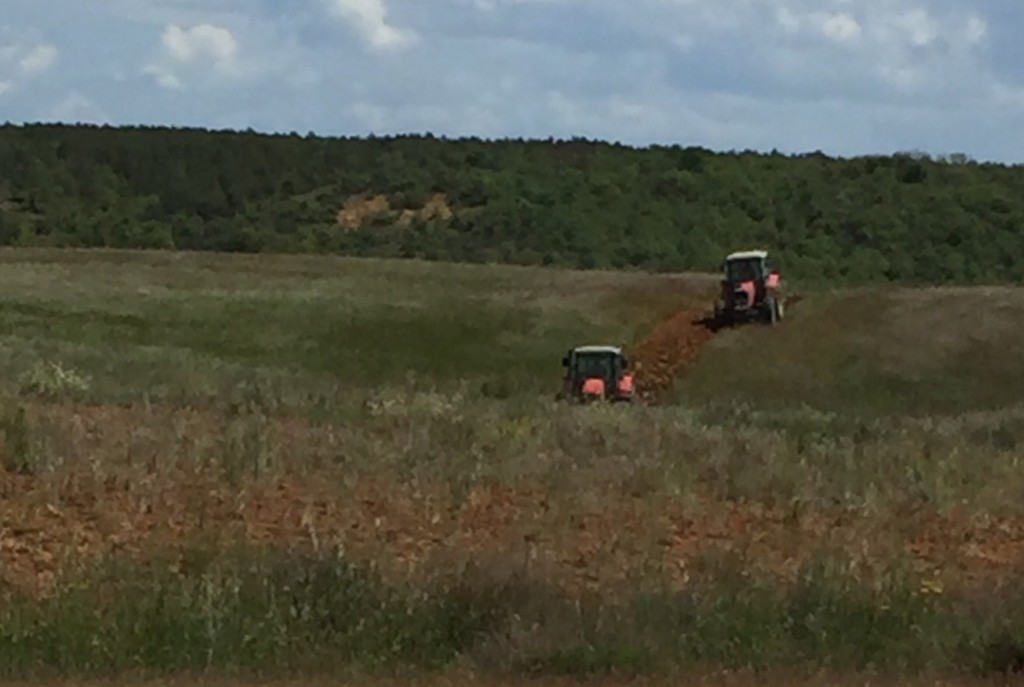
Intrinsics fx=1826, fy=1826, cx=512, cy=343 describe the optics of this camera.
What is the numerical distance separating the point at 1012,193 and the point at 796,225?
35.0ft

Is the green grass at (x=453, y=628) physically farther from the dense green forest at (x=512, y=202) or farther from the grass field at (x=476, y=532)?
the dense green forest at (x=512, y=202)

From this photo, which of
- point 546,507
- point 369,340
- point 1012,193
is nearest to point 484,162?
point 1012,193

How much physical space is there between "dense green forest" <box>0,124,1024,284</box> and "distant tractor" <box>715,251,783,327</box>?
924 inches

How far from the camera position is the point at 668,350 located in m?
43.9

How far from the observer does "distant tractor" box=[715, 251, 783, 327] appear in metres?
44.4

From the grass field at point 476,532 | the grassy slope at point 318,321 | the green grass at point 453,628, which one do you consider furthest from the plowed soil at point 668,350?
→ the green grass at point 453,628

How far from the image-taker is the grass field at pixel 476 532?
963cm

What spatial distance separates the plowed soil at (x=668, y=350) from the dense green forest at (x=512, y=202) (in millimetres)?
22165

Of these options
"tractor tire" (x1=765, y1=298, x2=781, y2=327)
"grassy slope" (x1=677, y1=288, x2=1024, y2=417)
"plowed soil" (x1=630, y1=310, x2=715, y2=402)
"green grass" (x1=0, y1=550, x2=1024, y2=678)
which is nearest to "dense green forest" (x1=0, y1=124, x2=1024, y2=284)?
"grassy slope" (x1=677, y1=288, x2=1024, y2=417)

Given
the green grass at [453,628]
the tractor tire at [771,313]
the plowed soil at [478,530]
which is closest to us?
the green grass at [453,628]

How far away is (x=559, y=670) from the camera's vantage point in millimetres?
9383

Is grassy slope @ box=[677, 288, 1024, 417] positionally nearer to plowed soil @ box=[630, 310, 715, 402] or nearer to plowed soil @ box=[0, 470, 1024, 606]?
plowed soil @ box=[630, 310, 715, 402]

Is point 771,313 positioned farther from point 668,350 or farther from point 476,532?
point 476,532

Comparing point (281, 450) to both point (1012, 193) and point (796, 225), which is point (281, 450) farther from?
point (1012, 193)
